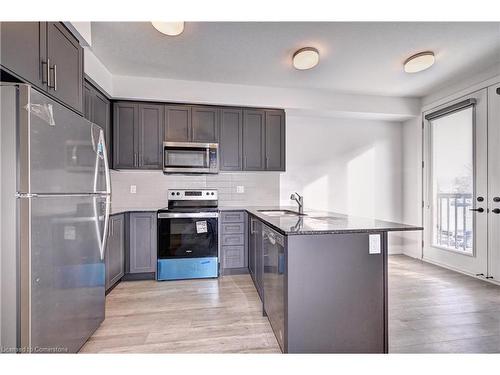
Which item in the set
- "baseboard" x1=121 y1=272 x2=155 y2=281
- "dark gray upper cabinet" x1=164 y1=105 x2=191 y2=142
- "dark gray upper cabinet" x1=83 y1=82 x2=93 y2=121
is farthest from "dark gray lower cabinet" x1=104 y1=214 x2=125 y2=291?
"dark gray upper cabinet" x1=164 y1=105 x2=191 y2=142

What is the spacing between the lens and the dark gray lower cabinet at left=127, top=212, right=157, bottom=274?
303cm

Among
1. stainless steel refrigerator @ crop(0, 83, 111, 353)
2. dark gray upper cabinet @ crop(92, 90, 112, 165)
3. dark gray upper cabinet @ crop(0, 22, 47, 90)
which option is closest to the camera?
stainless steel refrigerator @ crop(0, 83, 111, 353)

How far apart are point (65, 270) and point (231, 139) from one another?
8.09ft

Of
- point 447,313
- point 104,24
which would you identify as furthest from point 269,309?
point 104,24

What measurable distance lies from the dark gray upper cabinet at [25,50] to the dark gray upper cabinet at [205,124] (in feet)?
6.12

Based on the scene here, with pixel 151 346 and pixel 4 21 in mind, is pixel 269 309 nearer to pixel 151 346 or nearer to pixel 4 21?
pixel 151 346

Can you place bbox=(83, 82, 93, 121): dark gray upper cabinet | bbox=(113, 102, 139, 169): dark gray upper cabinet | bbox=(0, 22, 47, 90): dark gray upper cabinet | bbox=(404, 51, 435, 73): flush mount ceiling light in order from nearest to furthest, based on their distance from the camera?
bbox=(0, 22, 47, 90): dark gray upper cabinet
bbox=(83, 82, 93, 121): dark gray upper cabinet
bbox=(404, 51, 435, 73): flush mount ceiling light
bbox=(113, 102, 139, 169): dark gray upper cabinet

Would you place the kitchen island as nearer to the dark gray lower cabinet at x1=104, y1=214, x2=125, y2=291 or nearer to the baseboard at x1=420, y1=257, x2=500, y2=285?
the dark gray lower cabinet at x1=104, y1=214, x2=125, y2=291

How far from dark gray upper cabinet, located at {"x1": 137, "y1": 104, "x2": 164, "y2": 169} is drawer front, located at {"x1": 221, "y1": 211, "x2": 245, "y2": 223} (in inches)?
44.2

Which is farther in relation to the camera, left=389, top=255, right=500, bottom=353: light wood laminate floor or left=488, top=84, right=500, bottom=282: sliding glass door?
left=488, top=84, right=500, bottom=282: sliding glass door

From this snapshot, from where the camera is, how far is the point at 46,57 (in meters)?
1.53

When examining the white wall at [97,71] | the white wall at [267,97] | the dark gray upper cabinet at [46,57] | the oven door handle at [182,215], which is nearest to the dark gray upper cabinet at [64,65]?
the dark gray upper cabinet at [46,57]
